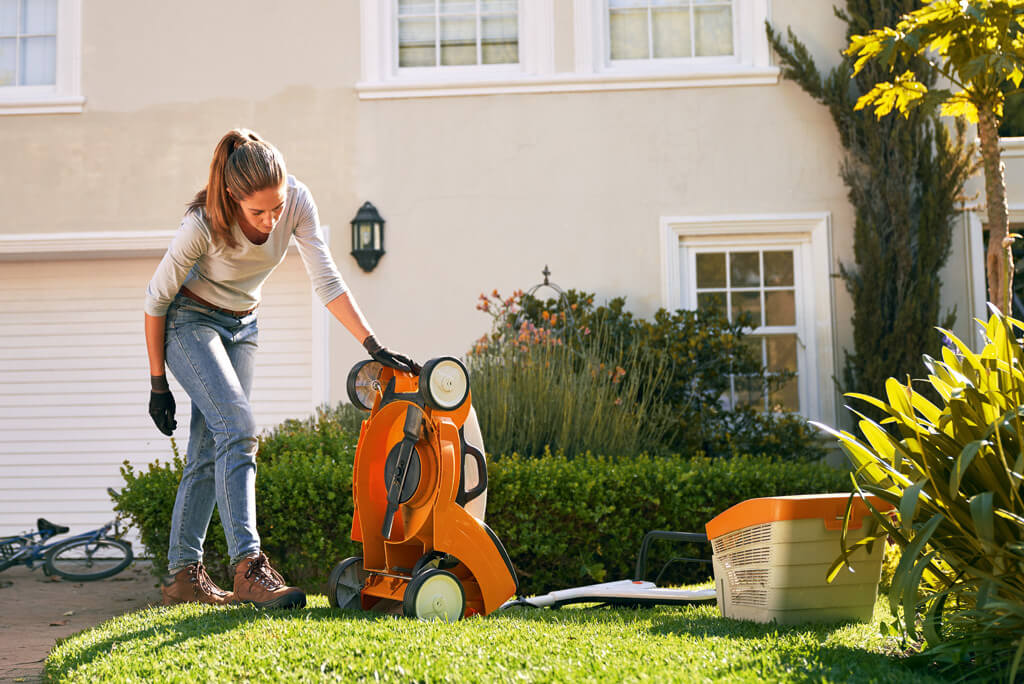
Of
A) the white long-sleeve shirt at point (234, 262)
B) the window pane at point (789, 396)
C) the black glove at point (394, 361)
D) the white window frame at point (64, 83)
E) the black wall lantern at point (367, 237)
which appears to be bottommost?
the window pane at point (789, 396)

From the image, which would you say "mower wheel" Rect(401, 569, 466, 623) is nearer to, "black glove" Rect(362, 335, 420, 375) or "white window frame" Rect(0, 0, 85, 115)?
"black glove" Rect(362, 335, 420, 375)

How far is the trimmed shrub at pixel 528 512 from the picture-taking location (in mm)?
4758

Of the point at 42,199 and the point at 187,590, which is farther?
the point at 42,199

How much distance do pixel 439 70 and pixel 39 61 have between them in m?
3.53

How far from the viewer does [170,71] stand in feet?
26.3

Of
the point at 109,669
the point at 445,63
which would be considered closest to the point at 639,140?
the point at 445,63

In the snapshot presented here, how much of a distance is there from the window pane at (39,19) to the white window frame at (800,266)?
562 cm

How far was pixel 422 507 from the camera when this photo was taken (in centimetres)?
329

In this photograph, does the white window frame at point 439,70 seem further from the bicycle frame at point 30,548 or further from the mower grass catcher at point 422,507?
the mower grass catcher at point 422,507

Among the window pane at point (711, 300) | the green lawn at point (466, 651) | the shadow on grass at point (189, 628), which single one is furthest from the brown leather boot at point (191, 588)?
the window pane at point (711, 300)

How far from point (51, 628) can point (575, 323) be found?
398 centimetres

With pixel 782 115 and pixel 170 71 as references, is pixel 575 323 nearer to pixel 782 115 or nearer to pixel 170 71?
pixel 782 115

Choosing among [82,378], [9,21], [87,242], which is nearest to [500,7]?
[87,242]

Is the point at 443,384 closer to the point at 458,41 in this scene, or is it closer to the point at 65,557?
the point at 65,557
